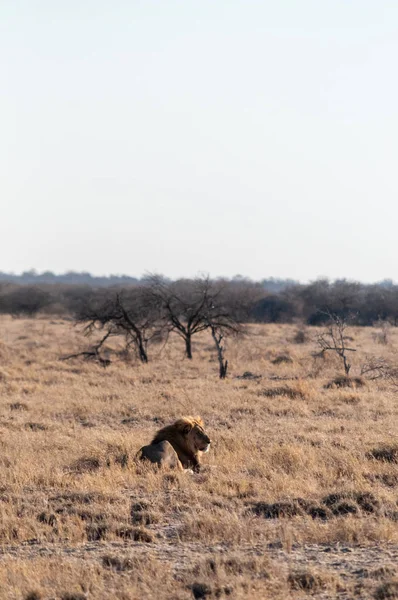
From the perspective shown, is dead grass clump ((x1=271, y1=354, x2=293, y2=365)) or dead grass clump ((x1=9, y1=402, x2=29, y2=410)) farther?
dead grass clump ((x1=271, y1=354, x2=293, y2=365))

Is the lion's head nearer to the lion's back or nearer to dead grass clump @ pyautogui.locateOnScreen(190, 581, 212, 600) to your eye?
the lion's back

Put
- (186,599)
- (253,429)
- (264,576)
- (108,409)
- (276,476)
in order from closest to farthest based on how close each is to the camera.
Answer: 1. (186,599)
2. (264,576)
3. (276,476)
4. (253,429)
5. (108,409)

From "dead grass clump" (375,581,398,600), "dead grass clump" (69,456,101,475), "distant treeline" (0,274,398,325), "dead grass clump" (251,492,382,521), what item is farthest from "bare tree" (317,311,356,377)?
"distant treeline" (0,274,398,325)

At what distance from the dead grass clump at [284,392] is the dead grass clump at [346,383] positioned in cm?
134

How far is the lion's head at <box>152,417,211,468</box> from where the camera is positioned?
10656mm

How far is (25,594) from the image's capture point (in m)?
5.89

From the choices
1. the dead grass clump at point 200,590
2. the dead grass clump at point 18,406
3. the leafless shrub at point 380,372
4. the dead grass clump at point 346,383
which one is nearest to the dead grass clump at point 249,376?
the dead grass clump at point 346,383

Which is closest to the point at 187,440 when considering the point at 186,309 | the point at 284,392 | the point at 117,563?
the point at 117,563

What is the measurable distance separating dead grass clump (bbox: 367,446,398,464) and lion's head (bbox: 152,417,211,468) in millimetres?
2254

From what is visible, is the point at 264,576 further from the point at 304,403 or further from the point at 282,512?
the point at 304,403

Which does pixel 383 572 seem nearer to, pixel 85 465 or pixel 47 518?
pixel 47 518

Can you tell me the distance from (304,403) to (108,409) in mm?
3839

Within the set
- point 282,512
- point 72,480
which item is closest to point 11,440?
point 72,480

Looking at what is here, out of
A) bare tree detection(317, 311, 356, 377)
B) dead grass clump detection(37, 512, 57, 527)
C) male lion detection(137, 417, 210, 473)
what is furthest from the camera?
bare tree detection(317, 311, 356, 377)
